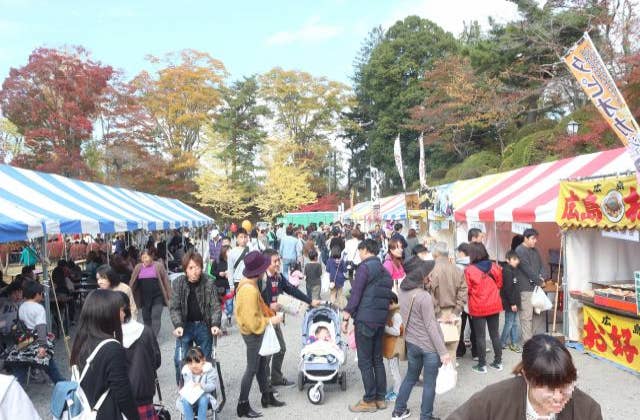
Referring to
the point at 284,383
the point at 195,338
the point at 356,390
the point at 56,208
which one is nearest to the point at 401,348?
the point at 356,390

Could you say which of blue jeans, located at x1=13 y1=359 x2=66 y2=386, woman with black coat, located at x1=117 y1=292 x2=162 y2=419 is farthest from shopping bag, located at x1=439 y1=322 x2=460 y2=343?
blue jeans, located at x1=13 y1=359 x2=66 y2=386

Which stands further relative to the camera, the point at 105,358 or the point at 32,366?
the point at 32,366

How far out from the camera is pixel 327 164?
42969mm

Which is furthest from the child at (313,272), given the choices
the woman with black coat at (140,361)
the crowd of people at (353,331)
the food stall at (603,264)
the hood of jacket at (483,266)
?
the woman with black coat at (140,361)

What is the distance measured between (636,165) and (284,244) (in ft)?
27.5

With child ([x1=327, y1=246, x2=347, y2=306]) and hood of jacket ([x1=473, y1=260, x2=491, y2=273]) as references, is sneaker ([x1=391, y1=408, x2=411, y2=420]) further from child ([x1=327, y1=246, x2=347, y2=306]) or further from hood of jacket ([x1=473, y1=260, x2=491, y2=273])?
child ([x1=327, y1=246, x2=347, y2=306])

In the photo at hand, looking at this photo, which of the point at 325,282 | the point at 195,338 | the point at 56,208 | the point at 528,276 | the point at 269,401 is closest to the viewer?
the point at 195,338

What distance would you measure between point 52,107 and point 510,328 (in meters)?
22.9

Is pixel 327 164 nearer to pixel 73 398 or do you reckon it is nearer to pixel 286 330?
pixel 286 330

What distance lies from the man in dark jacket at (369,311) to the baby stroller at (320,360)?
1.64ft

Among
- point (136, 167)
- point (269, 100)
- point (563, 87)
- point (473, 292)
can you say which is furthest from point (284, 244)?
point (269, 100)

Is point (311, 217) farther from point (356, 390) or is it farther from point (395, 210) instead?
point (356, 390)

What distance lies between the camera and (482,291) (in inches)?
229

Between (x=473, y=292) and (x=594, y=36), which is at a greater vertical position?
(x=594, y=36)
